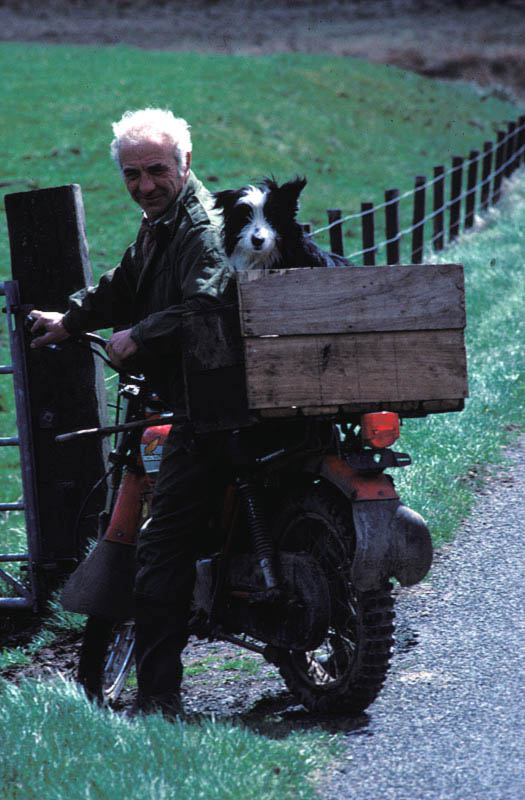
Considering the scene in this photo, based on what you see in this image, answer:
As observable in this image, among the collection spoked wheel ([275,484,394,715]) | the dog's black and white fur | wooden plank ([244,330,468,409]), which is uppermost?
the dog's black and white fur

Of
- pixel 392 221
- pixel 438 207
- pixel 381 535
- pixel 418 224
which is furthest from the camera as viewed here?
pixel 438 207

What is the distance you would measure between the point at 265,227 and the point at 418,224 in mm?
9887

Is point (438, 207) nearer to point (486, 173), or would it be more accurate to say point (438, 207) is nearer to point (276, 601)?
point (486, 173)

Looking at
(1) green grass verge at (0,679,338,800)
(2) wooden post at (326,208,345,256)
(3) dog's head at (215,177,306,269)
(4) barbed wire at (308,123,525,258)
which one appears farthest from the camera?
(4) barbed wire at (308,123,525,258)

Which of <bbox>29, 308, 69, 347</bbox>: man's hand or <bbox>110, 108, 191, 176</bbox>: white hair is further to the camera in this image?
<bbox>29, 308, 69, 347</bbox>: man's hand

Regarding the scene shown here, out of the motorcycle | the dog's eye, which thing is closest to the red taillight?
the motorcycle

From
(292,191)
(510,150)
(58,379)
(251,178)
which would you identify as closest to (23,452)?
(58,379)

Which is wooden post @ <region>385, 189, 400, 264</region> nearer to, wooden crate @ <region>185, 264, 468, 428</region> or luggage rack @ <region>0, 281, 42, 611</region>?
luggage rack @ <region>0, 281, 42, 611</region>

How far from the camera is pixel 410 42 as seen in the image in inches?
2181

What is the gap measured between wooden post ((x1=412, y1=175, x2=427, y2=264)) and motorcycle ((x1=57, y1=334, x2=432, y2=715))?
977 cm

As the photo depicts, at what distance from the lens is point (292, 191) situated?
15.2 feet

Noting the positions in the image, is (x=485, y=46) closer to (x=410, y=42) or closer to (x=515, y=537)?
(x=410, y=42)

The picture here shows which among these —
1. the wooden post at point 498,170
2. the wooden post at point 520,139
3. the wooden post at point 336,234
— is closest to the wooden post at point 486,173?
the wooden post at point 498,170

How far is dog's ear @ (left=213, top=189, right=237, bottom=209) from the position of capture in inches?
181
